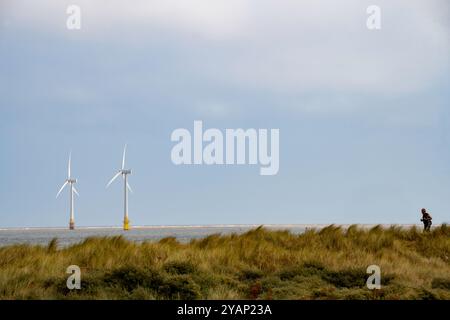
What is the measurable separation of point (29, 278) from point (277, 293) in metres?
6.38

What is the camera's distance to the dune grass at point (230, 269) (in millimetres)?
16500

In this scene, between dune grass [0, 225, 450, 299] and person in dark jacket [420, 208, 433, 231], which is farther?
person in dark jacket [420, 208, 433, 231]

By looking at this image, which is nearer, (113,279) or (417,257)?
(113,279)

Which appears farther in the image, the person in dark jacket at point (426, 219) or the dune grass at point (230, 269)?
the person in dark jacket at point (426, 219)

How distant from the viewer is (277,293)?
55.2 feet

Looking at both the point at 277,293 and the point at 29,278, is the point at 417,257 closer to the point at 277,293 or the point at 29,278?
the point at 277,293

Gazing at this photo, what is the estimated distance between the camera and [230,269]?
1970 cm

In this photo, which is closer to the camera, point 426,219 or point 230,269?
point 230,269

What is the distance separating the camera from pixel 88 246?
24562 mm

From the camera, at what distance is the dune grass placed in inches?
650
